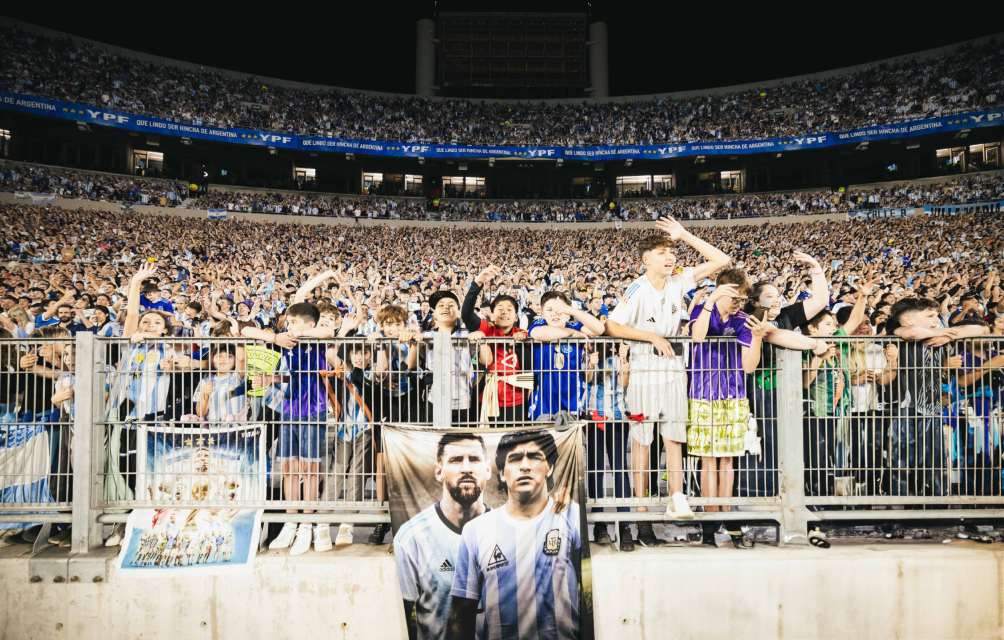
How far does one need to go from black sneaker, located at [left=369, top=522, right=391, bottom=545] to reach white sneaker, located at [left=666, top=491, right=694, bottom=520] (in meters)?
1.83

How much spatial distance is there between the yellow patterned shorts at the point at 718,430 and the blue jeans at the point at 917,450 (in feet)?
3.05

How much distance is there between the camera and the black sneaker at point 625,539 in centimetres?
376

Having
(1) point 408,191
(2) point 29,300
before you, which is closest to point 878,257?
(2) point 29,300

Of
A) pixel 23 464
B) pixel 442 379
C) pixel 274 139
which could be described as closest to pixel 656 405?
pixel 442 379

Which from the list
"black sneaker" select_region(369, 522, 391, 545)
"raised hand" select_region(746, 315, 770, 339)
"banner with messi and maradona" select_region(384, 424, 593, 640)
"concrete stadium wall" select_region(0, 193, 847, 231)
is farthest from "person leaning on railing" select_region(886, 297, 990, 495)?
"concrete stadium wall" select_region(0, 193, 847, 231)

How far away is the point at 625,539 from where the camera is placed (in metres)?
3.85

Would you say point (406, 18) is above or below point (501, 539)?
above

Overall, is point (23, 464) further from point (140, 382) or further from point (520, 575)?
point (520, 575)

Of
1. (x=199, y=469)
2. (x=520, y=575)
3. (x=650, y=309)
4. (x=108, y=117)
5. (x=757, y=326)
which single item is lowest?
(x=520, y=575)

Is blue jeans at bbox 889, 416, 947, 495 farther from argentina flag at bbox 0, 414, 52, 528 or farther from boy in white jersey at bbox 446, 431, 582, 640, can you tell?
argentina flag at bbox 0, 414, 52, 528

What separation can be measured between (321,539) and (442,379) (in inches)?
50.8

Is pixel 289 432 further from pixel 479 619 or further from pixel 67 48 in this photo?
pixel 67 48

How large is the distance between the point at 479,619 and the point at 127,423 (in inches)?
96.7

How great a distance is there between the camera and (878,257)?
919 inches
